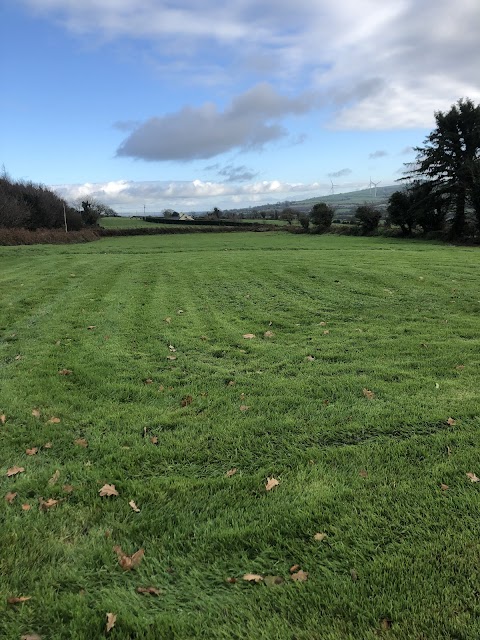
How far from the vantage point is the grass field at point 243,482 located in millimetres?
2596

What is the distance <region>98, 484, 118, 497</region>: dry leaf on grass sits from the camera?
3.70m

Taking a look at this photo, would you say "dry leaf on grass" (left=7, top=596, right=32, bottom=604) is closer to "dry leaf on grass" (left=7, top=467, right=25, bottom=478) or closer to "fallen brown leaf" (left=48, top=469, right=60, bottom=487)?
"fallen brown leaf" (left=48, top=469, right=60, bottom=487)

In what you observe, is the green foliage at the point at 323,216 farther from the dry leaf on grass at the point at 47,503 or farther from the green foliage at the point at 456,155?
the dry leaf on grass at the point at 47,503

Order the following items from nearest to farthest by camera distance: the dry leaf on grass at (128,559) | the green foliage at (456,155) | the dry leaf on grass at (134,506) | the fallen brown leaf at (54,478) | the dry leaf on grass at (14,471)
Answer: the dry leaf on grass at (128,559) < the dry leaf on grass at (134,506) < the fallen brown leaf at (54,478) < the dry leaf on grass at (14,471) < the green foliage at (456,155)

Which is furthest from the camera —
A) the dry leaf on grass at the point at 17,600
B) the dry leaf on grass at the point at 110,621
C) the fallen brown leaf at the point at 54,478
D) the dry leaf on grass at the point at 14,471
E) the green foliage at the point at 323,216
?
the green foliage at the point at 323,216

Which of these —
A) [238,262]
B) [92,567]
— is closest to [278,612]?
[92,567]

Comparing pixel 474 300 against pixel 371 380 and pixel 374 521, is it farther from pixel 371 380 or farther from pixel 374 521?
pixel 374 521

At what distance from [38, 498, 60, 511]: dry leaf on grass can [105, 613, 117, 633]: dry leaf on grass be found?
1.26 metres

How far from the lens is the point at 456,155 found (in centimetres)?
4000

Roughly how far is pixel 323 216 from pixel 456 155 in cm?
2253

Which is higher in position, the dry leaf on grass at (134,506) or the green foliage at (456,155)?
the green foliage at (456,155)

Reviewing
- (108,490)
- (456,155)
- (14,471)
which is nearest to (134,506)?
(108,490)

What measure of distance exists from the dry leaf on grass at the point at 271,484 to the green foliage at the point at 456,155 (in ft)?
135

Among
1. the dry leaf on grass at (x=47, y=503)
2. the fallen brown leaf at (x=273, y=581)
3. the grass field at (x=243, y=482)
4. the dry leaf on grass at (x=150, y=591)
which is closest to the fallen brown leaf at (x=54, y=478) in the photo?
the grass field at (x=243, y=482)
